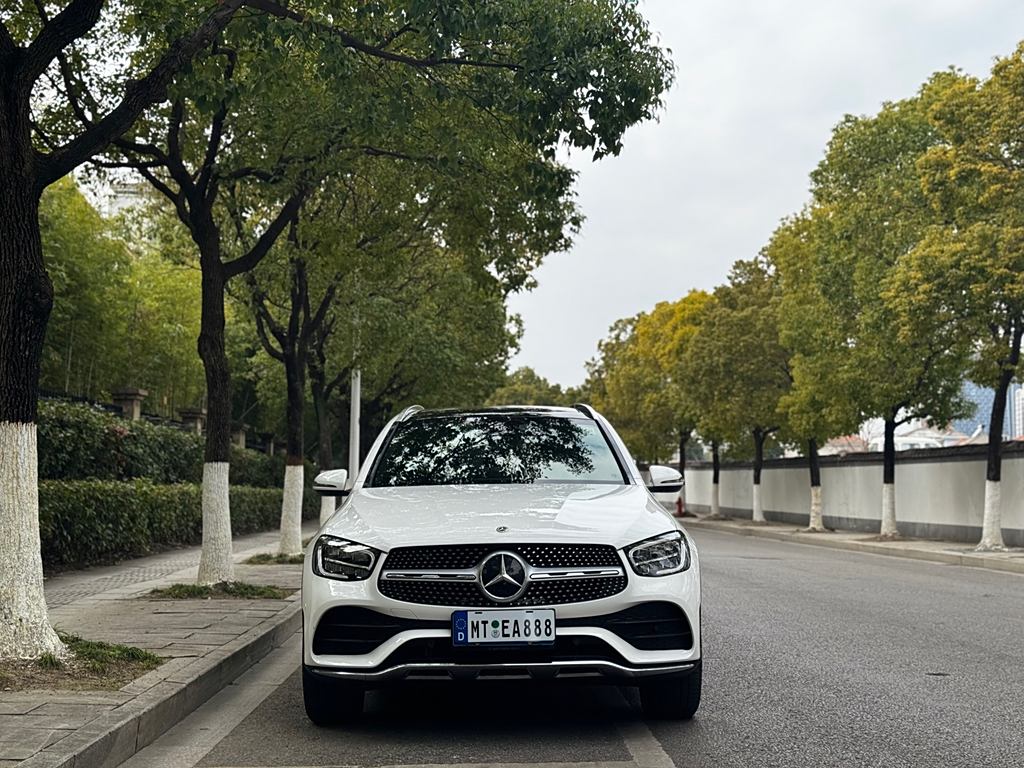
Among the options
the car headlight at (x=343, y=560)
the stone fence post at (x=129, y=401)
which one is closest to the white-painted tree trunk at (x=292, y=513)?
the stone fence post at (x=129, y=401)

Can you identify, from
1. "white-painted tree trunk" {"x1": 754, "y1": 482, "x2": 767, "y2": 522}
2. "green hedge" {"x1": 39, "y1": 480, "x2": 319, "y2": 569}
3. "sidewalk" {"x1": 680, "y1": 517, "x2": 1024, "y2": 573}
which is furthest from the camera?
"white-painted tree trunk" {"x1": 754, "y1": 482, "x2": 767, "y2": 522}

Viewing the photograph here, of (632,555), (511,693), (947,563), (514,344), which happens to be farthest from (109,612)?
(514,344)

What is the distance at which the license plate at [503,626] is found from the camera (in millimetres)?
5312

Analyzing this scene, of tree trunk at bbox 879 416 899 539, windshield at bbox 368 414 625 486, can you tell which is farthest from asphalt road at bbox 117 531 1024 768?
tree trunk at bbox 879 416 899 539

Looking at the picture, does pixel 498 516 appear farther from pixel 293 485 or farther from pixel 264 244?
pixel 293 485

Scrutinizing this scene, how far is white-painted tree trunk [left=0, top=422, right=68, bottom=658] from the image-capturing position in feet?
22.1

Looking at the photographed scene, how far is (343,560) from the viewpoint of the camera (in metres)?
5.59

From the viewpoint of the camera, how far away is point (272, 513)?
2911cm

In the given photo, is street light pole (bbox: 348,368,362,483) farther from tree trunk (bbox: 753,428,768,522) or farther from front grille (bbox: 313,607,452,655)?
tree trunk (bbox: 753,428,768,522)

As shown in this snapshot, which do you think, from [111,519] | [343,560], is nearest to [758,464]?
[111,519]

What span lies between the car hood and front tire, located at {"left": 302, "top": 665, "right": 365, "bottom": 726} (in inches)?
28.8

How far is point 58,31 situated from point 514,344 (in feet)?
94.1

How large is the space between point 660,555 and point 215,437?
7456 millimetres

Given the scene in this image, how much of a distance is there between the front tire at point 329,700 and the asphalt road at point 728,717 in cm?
8
